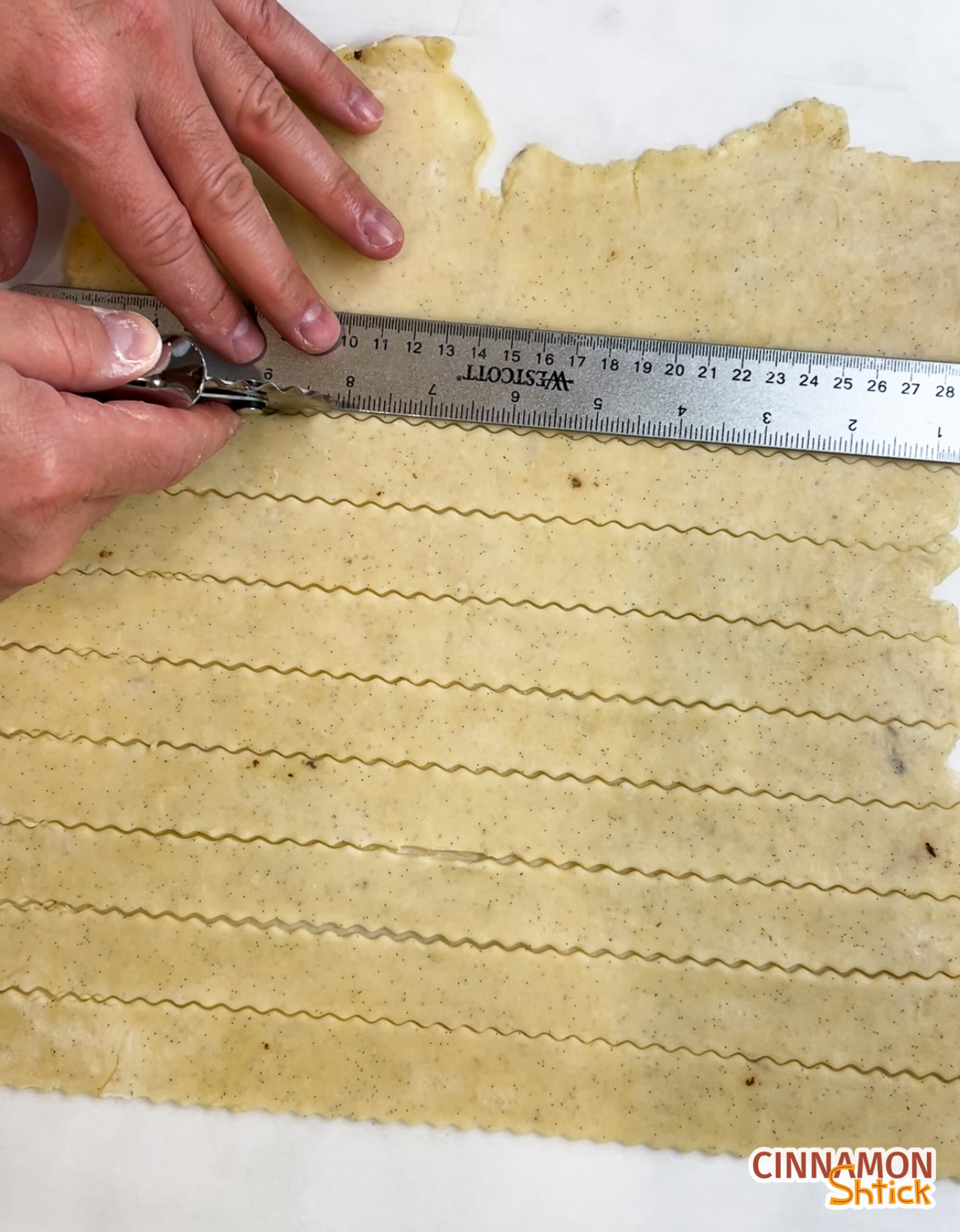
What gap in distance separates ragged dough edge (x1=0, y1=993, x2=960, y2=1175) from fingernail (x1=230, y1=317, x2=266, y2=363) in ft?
3.50

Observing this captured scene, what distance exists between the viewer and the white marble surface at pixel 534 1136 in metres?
1.45

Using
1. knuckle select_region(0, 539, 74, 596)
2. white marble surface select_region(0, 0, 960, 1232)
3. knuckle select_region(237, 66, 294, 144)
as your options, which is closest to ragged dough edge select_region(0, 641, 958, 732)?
knuckle select_region(0, 539, 74, 596)

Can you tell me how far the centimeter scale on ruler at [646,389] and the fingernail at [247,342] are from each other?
0.06ft

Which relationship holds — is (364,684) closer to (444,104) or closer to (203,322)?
(203,322)

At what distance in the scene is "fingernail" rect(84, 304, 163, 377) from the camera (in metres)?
1.25

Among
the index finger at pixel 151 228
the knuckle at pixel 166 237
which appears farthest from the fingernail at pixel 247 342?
the knuckle at pixel 166 237

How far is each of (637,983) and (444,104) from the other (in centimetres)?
149

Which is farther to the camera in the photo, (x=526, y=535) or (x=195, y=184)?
(x=526, y=535)

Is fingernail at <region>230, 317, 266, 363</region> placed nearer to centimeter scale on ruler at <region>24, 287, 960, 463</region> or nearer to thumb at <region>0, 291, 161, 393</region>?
centimeter scale on ruler at <region>24, 287, 960, 463</region>

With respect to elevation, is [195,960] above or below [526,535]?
below

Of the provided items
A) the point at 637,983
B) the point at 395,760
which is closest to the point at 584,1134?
the point at 637,983

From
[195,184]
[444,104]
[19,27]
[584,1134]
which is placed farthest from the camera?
[444,104]

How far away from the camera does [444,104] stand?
152 cm

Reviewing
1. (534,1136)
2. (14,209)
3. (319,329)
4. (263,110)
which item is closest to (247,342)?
(319,329)
